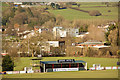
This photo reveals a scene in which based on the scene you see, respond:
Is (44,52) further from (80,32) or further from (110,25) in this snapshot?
(110,25)

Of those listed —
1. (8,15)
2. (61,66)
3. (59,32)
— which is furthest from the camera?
(59,32)

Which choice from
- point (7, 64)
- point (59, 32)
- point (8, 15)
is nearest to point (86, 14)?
point (59, 32)

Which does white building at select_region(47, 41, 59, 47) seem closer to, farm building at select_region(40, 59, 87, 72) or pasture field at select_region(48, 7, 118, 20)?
pasture field at select_region(48, 7, 118, 20)

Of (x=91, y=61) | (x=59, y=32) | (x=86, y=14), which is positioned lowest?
(x=91, y=61)

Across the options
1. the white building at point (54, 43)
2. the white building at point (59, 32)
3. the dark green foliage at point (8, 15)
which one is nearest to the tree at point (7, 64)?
the dark green foliage at point (8, 15)

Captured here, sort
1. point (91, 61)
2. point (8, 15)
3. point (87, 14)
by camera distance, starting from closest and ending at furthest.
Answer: point (8, 15) < point (91, 61) < point (87, 14)

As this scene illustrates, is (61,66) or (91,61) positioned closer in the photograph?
(61,66)

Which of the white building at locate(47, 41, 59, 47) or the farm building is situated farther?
the white building at locate(47, 41, 59, 47)

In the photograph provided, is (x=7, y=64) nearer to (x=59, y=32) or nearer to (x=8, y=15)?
(x=8, y=15)

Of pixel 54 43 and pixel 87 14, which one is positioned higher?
pixel 87 14

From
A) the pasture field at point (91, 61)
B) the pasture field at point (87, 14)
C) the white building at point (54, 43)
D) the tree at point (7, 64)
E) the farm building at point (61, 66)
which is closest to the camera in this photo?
the farm building at point (61, 66)

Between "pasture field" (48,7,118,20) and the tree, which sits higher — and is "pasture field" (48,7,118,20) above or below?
above

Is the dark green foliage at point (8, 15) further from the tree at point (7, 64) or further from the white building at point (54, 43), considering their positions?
the white building at point (54, 43)

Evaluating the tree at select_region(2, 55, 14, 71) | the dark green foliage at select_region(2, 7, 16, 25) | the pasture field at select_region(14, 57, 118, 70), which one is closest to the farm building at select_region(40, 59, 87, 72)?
the tree at select_region(2, 55, 14, 71)
